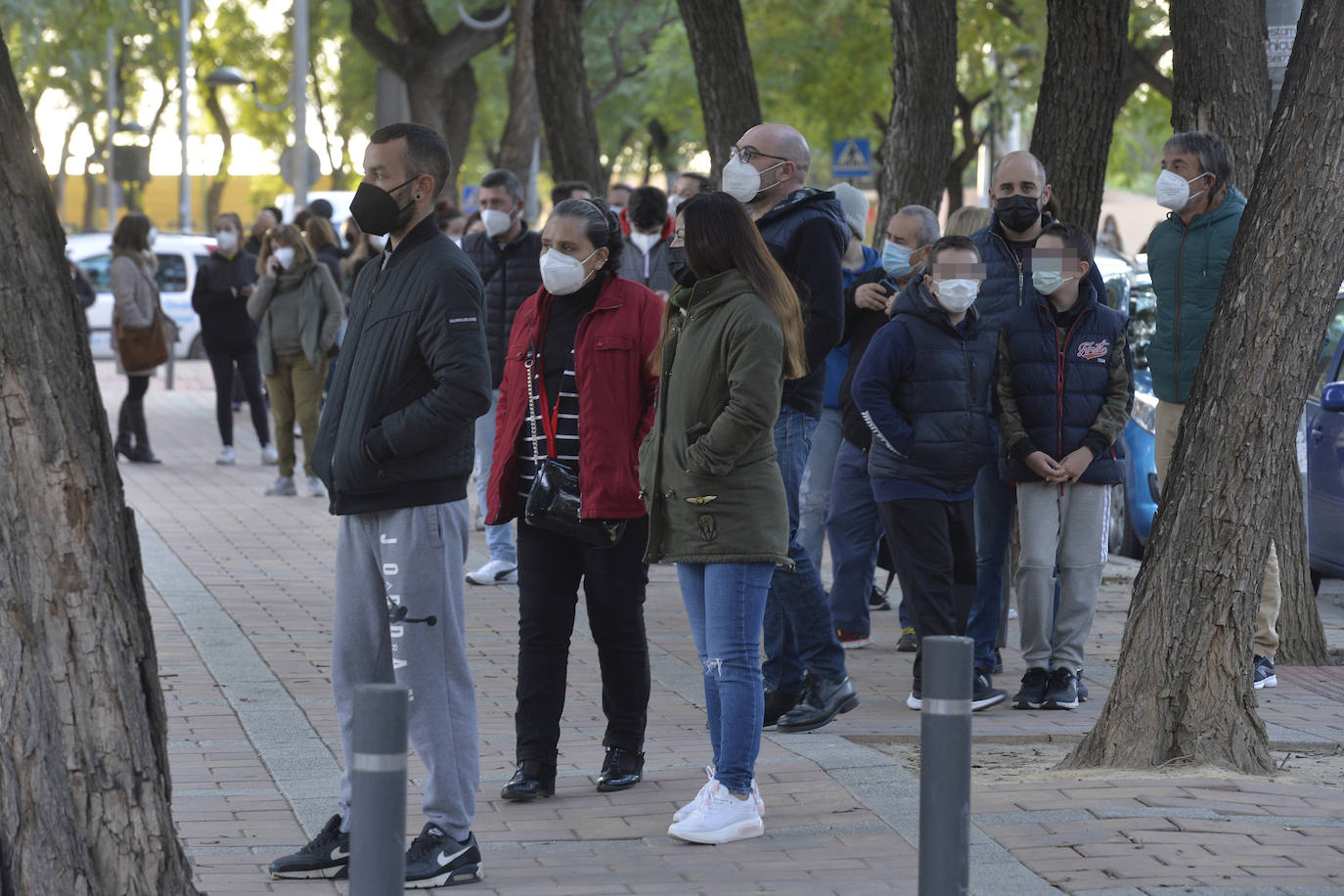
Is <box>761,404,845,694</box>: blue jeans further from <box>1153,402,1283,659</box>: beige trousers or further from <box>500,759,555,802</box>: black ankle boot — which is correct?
<box>1153,402,1283,659</box>: beige trousers

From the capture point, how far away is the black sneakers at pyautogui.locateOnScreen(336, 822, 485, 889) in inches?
190

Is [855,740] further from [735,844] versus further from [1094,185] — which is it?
[1094,185]

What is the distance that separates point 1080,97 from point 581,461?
4.83 metres

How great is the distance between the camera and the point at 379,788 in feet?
11.4

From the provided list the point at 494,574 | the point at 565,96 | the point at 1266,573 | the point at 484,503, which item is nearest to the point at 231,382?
the point at 565,96

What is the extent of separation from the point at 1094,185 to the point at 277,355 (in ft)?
19.4

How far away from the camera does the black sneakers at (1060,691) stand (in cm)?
734

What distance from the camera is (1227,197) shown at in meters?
7.55

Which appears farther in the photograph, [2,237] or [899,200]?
[899,200]

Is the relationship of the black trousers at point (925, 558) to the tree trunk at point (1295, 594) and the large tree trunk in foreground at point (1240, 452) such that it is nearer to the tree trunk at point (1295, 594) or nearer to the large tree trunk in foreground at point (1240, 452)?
the large tree trunk in foreground at point (1240, 452)

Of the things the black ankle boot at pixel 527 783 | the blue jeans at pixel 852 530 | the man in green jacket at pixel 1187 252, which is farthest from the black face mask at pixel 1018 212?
the black ankle boot at pixel 527 783

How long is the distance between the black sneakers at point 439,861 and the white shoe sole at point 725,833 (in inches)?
24.5

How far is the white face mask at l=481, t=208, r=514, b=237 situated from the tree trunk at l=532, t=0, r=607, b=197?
20.7 ft

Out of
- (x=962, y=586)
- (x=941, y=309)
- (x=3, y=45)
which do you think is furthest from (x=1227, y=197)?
(x=3, y=45)
